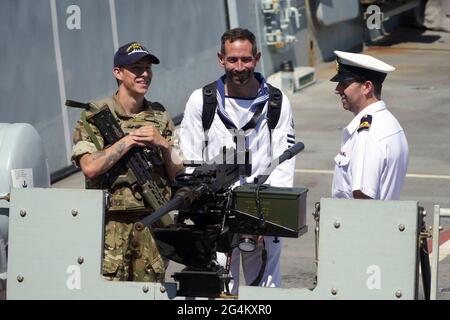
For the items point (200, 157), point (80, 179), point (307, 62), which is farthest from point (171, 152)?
point (307, 62)

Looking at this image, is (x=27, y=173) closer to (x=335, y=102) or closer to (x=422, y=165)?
(x=422, y=165)

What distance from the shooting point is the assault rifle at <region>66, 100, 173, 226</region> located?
5.88 meters

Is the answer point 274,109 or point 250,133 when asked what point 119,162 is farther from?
point 274,109

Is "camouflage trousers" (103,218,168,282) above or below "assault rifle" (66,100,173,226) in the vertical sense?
below

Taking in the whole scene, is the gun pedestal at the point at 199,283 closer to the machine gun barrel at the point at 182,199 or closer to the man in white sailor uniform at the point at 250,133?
the machine gun barrel at the point at 182,199

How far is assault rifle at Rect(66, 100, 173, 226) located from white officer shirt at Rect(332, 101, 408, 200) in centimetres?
94

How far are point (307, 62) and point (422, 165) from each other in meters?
5.90

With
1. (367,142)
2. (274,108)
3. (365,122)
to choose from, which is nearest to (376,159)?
(367,142)

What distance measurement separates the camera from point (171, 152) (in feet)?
19.5

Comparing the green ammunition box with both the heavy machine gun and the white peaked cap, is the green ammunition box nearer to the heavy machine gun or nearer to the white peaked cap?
the heavy machine gun

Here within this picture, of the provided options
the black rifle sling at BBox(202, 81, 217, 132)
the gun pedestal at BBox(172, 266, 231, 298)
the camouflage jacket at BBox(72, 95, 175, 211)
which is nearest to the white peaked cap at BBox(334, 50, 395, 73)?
the black rifle sling at BBox(202, 81, 217, 132)

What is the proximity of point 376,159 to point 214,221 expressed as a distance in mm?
1025

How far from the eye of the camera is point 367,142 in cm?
584

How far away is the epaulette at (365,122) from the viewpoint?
5891 millimetres
